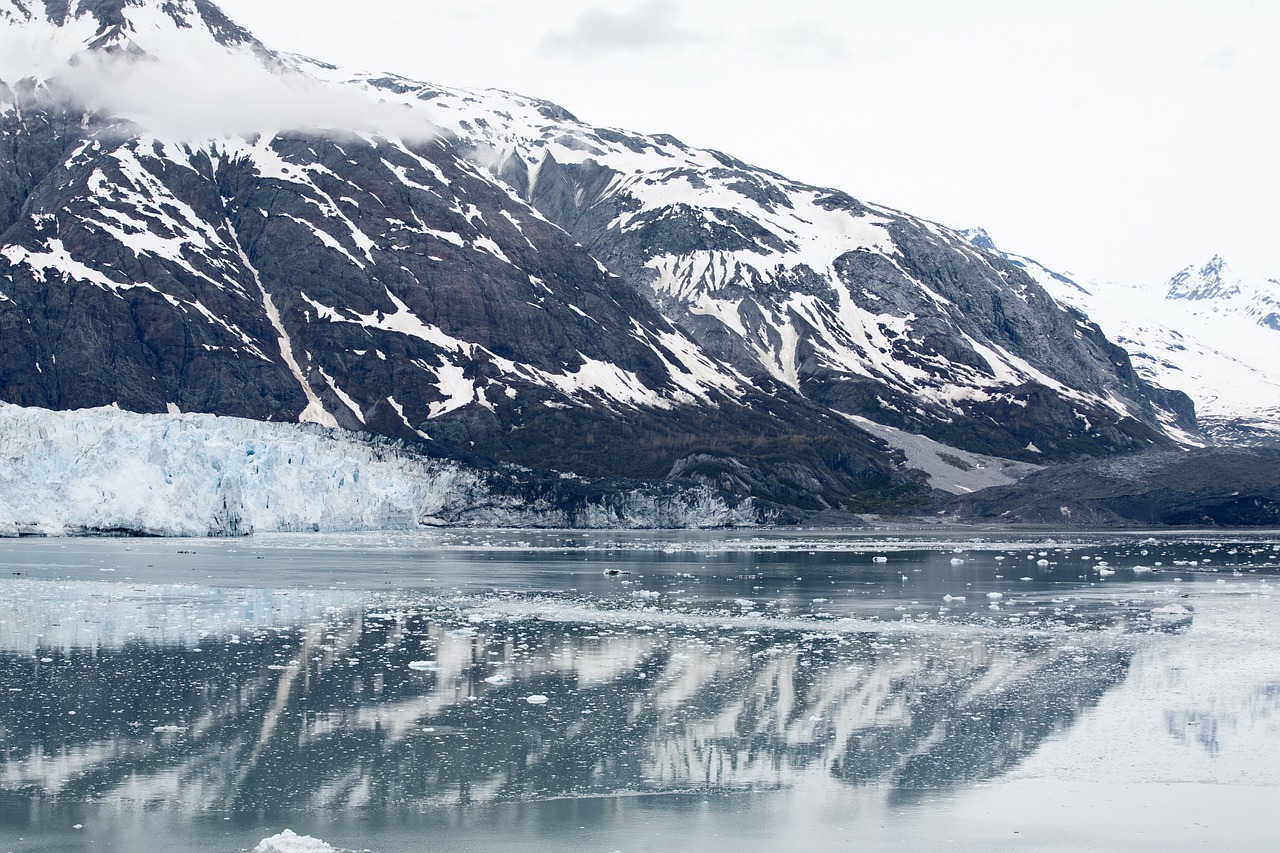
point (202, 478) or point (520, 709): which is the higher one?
point (202, 478)

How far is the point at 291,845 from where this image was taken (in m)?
19.5

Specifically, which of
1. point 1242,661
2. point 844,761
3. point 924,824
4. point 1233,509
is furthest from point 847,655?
point 1233,509

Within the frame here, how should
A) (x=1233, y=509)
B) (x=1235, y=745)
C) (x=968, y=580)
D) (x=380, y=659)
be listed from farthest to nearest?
(x=1233, y=509) → (x=968, y=580) → (x=380, y=659) → (x=1235, y=745)

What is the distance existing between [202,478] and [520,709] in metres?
81.3

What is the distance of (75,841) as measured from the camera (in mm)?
20141

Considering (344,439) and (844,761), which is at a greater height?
(344,439)

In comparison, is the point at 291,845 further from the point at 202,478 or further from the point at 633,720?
the point at 202,478

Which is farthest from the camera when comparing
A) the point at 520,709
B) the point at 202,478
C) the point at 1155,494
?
the point at 1155,494

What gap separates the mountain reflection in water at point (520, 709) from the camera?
24.0 meters

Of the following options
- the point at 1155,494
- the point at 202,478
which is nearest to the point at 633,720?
the point at 202,478

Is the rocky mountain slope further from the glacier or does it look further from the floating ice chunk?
the floating ice chunk

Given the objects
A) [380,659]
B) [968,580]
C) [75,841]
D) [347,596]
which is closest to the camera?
[75,841]

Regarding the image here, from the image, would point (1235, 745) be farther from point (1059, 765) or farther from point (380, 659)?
point (380, 659)

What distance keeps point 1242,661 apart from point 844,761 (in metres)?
17.9
